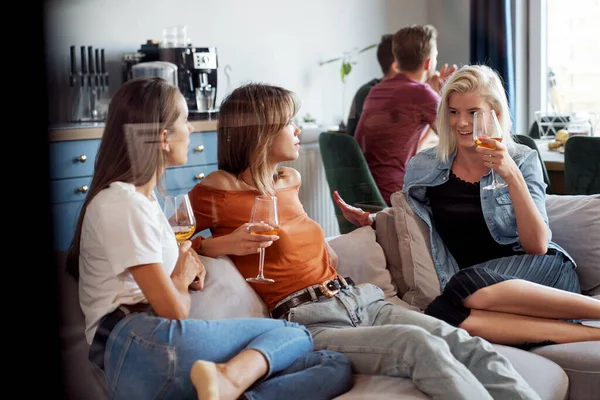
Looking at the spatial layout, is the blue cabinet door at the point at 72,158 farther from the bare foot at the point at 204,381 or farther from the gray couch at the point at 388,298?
the bare foot at the point at 204,381

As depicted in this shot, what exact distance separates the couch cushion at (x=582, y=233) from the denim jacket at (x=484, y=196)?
0.46 feet

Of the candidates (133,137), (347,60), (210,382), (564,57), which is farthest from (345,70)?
(564,57)

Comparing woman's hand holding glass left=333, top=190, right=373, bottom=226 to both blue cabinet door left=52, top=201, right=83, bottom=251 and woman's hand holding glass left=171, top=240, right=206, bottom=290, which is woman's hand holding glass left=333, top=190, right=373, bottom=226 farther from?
blue cabinet door left=52, top=201, right=83, bottom=251

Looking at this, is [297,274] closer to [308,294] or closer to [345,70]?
[308,294]

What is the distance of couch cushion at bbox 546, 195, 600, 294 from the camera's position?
1771 mm

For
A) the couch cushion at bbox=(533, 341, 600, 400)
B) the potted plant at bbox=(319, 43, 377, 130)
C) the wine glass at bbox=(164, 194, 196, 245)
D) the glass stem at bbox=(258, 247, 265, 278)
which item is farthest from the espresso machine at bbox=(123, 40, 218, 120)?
A: the couch cushion at bbox=(533, 341, 600, 400)

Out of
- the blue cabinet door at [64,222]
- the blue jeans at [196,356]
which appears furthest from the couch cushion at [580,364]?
the blue cabinet door at [64,222]

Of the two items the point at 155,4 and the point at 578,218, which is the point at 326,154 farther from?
the point at 578,218

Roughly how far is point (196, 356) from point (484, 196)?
0.82 meters

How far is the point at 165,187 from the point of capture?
41.5 inches

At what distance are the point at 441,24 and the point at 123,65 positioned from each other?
2.94 ft

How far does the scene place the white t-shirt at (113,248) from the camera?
97 centimetres

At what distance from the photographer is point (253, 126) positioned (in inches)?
47.1

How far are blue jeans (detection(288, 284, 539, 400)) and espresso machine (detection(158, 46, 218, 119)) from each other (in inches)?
15.5
